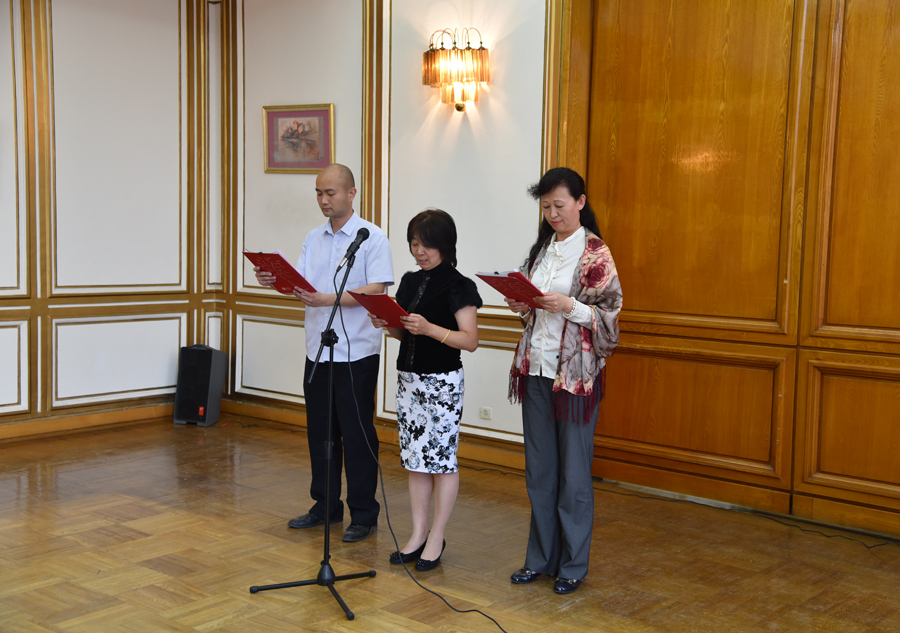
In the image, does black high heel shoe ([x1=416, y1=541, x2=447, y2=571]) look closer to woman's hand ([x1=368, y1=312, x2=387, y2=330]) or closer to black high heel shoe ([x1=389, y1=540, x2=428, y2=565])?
black high heel shoe ([x1=389, y1=540, x2=428, y2=565])

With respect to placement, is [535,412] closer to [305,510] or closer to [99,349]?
[305,510]

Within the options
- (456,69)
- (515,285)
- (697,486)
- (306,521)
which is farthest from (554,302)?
(456,69)

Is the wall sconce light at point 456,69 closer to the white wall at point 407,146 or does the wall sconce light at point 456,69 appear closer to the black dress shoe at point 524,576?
the white wall at point 407,146

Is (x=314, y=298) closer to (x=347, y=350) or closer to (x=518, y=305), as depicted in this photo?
(x=347, y=350)

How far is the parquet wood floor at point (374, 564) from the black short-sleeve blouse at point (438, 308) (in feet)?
2.71

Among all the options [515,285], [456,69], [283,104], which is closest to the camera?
[515,285]

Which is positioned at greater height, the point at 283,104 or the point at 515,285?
the point at 283,104

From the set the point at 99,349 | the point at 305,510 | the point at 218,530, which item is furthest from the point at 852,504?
the point at 99,349

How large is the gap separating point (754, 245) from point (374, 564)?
7.98ft

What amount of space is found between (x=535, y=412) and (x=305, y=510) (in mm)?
1556

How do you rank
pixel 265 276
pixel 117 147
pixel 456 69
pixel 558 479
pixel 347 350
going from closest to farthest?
1. pixel 558 479
2. pixel 265 276
3. pixel 347 350
4. pixel 456 69
5. pixel 117 147

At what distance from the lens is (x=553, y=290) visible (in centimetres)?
323

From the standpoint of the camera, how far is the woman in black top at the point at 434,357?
3.27 m

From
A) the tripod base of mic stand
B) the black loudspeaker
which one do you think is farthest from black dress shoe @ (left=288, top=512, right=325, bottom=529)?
the black loudspeaker
